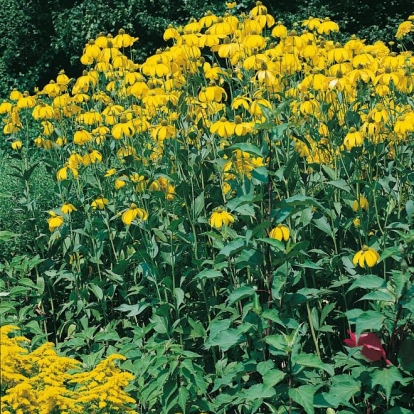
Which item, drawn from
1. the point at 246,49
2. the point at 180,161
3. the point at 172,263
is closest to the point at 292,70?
the point at 246,49

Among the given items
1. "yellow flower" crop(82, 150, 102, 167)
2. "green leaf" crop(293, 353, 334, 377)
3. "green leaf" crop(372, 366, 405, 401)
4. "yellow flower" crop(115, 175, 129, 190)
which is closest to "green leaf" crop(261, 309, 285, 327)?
"green leaf" crop(293, 353, 334, 377)

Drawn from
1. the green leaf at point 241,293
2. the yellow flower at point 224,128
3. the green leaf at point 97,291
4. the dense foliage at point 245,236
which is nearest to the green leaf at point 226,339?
the dense foliage at point 245,236

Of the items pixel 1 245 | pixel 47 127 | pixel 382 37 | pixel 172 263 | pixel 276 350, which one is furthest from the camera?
pixel 382 37

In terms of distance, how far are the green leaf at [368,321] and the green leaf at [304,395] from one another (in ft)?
0.90

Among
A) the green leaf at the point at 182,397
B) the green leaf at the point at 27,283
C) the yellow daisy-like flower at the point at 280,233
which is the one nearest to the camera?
the yellow daisy-like flower at the point at 280,233

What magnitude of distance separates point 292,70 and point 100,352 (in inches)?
54.5

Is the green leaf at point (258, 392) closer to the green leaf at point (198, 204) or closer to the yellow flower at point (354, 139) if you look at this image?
the green leaf at point (198, 204)

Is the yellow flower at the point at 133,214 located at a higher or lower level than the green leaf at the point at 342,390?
higher

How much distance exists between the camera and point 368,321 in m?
2.70

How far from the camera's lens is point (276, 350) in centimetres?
286

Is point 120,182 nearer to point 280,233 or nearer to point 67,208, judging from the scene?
point 67,208

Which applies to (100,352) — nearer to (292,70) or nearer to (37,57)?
(292,70)

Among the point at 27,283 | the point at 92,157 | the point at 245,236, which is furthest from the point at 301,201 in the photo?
the point at 27,283

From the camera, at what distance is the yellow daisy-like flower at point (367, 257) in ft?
9.39
